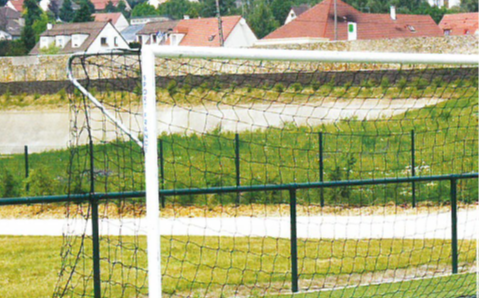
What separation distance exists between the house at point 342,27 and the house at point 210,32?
30.0 feet

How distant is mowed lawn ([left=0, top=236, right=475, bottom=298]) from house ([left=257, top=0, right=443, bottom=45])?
5787 centimetres

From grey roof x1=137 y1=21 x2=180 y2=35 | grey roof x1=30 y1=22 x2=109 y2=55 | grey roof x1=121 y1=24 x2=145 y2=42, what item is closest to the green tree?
grey roof x1=121 y1=24 x2=145 y2=42

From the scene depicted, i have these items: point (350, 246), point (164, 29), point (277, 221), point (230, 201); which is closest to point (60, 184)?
point (230, 201)

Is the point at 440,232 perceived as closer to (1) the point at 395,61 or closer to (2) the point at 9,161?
(1) the point at 395,61

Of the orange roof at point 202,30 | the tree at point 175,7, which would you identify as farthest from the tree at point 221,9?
the orange roof at point 202,30

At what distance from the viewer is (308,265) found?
33.2 feet

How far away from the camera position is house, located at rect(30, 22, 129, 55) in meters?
83.4

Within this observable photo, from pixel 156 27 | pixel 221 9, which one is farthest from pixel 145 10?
pixel 156 27

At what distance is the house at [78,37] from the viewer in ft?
274

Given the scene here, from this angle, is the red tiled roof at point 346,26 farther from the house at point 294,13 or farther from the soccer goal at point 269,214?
the house at point 294,13

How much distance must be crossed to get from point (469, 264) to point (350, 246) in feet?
5.71

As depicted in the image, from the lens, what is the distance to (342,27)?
232 ft

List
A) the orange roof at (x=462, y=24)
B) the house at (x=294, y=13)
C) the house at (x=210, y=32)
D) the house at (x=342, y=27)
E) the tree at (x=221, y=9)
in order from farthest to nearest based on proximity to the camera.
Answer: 1. the tree at (x=221, y=9)
2. the house at (x=294, y=13)
3. the orange roof at (x=462, y=24)
4. the house at (x=210, y=32)
5. the house at (x=342, y=27)

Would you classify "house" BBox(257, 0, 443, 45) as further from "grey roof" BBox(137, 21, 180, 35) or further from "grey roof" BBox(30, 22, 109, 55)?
"grey roof" BBox(137, 21, 180, 35)
